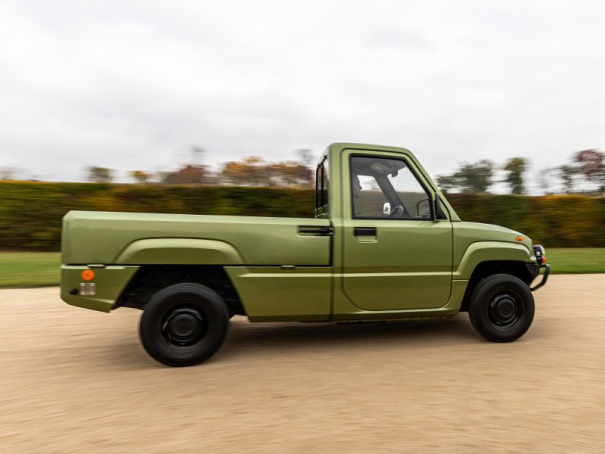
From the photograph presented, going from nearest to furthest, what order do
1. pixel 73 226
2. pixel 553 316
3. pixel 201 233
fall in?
pixel 73 226
pixel 201 233
pixel 553 316

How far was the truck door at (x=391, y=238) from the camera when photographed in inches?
146

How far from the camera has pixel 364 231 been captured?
12.2 ft

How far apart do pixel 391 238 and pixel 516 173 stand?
15.8m

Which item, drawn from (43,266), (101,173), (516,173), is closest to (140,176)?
(101,173)

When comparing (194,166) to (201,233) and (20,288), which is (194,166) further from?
(201,233)

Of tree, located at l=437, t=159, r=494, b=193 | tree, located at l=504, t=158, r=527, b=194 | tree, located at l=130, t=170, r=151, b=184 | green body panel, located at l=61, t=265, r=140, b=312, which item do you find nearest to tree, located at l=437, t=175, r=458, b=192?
tree, located at l=437, t=159, r=494, b=193

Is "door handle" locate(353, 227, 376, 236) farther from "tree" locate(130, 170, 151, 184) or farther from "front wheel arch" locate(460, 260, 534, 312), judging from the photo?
"tree" locate(130, 170, 151, 184)

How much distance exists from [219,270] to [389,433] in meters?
1.93

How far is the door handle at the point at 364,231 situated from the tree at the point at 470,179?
11.8 metres

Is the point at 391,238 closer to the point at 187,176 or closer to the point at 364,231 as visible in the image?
the point at 364,231

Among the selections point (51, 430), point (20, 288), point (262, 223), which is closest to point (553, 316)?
point (262, 223)

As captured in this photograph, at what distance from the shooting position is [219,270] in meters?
3.60

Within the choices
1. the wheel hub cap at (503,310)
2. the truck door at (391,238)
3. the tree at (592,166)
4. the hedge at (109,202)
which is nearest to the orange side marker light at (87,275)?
the truck door at (391,238)

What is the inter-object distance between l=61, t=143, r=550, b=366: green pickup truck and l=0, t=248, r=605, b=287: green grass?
4844mm
